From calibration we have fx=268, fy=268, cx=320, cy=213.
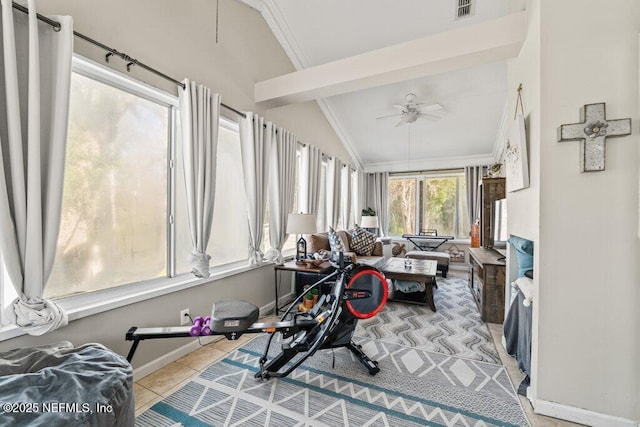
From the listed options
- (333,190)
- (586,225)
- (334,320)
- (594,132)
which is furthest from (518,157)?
(333,190)

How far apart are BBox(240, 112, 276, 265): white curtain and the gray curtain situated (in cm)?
Answer: 489

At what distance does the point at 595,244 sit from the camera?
1503mm

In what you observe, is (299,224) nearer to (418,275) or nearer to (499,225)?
(418,275)

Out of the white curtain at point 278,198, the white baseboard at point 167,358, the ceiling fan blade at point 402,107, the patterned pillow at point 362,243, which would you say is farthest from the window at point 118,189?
the patterned pillow at point 362,243

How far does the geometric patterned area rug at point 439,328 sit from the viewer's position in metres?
2.36

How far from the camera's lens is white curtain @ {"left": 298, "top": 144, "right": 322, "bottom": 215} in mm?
4141

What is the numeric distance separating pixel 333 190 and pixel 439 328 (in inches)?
122

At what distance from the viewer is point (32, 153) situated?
137 centimetres

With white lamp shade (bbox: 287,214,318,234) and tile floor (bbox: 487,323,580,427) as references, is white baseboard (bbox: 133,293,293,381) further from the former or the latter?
tile floor (bbox: 487,323,580,427)

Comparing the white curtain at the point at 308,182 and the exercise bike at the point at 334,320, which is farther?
the white curtain at the point at 308,182

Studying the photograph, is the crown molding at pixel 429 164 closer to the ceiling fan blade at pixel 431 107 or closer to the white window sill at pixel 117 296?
the ceiling fan blade at pixel 431 107

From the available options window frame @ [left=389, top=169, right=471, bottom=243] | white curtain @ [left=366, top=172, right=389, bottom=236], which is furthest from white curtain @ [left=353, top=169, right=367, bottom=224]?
window frame @ [left=389, top=169, right=471, bottom=243]

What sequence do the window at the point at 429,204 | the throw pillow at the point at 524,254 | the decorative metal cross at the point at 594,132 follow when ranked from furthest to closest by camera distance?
the window at the point at 429,204 → the throw pillow at the point at 524,254 → the decorative metal cross at the point at 594,132

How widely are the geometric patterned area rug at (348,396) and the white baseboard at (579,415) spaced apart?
13 centimetres
